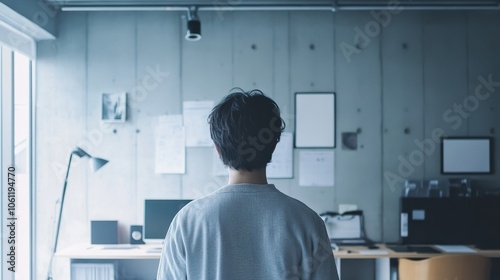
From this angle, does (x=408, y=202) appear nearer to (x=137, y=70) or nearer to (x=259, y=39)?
(x=259, y=39)

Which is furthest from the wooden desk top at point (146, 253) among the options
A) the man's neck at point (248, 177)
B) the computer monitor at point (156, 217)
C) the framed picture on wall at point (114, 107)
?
the man's neck at point (248, 177)

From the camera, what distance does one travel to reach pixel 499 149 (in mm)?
3629

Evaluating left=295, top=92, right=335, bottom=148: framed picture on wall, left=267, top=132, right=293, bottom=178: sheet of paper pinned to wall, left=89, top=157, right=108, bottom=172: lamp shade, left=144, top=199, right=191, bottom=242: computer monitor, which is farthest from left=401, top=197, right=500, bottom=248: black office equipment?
left=89, top=157, right=108, bottom=172: lamp shade

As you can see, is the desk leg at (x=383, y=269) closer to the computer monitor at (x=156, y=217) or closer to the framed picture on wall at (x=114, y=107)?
the computer monitor at (x=156, y=217)

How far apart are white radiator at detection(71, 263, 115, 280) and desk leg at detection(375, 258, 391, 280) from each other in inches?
74.1

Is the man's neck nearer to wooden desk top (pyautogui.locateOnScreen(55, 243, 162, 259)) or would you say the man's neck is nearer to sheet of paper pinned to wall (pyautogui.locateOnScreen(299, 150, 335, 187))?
wooden desk top (pyautogui.locateOnScreen(55, 243, 162, 259))

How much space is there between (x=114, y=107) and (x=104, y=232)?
97 cm

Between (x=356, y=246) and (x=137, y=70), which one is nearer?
(x=356, y=246)

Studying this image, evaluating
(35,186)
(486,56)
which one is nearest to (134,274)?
(35,186)

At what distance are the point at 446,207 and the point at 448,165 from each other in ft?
1.08

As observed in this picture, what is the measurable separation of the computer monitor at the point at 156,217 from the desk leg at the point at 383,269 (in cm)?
148

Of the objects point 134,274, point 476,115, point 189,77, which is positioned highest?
point 189,77

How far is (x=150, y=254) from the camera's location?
123 inches

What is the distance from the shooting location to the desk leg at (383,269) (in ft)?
10.4
